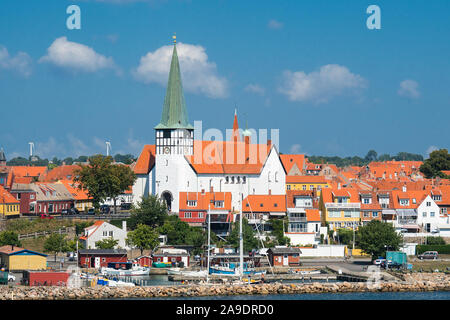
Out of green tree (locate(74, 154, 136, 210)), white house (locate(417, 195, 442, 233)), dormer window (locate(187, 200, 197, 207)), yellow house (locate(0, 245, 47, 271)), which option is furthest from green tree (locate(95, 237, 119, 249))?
white house (locate(417, 195, 442, 233))

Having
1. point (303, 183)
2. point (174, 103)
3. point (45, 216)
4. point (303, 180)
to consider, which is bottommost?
point (45, 216)

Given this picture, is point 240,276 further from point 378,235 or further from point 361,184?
point 361,184

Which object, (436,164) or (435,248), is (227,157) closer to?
(435,248)

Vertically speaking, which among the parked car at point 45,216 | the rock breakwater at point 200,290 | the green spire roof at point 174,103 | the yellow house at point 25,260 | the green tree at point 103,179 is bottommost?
the rock breakwater at point 200,290

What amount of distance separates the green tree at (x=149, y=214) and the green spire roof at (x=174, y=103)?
10228mm

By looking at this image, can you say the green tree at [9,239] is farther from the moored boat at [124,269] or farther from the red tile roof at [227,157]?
the red tile roof at [227,157]

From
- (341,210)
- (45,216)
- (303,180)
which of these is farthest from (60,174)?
(341,210)

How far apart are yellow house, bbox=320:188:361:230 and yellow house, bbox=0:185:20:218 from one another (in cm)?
2672

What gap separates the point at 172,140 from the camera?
264 ft

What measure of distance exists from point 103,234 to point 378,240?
66.1ft

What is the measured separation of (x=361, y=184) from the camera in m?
85.7

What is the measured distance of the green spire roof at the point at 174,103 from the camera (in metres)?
80.3

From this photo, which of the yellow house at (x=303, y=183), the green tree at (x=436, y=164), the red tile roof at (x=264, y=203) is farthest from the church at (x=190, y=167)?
the green tree at (x=436, y=164)

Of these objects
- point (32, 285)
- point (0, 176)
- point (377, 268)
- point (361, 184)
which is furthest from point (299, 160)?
point (32, 285)
